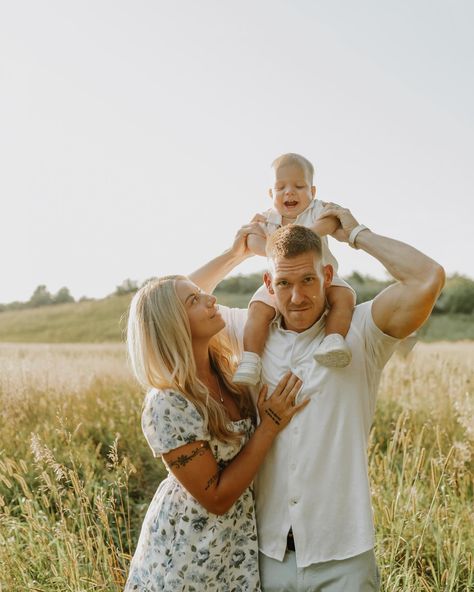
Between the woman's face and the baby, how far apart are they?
204 mm

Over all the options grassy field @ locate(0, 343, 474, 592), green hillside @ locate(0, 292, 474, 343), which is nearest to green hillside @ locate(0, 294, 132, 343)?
green hillside @ locate(0, 292, 474, 343)

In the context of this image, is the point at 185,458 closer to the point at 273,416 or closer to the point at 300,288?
the point at 273,416

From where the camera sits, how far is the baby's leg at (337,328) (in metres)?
2.53

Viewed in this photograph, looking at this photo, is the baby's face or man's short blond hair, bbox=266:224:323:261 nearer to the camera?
man's short blond hair, bbox=266:224:323:261

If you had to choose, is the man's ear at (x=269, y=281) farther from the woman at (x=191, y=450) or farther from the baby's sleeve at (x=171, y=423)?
the baby's sleeve at (x=171, y=423)

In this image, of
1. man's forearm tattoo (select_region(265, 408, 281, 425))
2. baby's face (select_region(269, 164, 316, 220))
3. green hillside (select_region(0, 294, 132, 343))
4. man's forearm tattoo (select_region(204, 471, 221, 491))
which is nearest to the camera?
man's forearm tattoo (select_region(204, 471, 221, 491))

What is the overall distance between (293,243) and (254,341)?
0.48 m

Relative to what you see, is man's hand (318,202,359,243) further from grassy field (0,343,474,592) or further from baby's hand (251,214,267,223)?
grassy field (0,343,474,592)

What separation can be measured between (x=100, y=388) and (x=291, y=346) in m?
5.10

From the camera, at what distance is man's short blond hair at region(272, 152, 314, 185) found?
12.5 feet

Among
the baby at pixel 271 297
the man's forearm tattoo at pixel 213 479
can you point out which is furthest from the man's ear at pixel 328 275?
the man's forearm tattoo at pixel 213 479

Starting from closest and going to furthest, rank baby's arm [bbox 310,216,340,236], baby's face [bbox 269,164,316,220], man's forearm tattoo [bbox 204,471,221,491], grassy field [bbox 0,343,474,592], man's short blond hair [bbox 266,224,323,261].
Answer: man's forearm tattoo [bbox 204,471,221,491], man's short blond hair [bbox 266,224,323,261], baby's arm [bbox 310,216,340,236], grassy field [bbox 0,343,474,592], baby's face [bbox 269,164,316,220]

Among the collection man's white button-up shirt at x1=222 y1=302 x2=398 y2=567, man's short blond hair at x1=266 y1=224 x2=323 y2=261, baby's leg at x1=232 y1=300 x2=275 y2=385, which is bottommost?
man's white button-up shirt at x1=222 y1=302 x2=398 y2=567

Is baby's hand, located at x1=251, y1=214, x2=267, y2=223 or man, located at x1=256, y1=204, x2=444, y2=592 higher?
baby's hand, located at x1=251, y1=214, x2=267, y2=223
